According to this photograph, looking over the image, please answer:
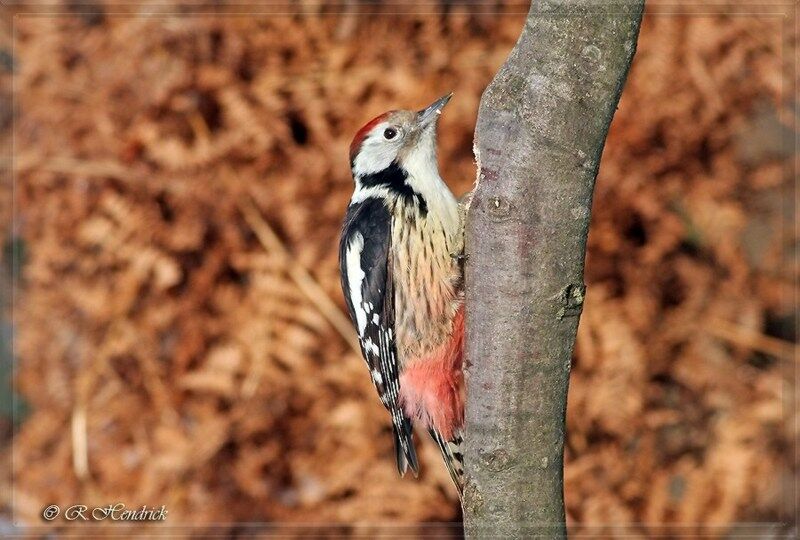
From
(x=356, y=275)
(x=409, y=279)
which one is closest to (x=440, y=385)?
(x=409, y=279)

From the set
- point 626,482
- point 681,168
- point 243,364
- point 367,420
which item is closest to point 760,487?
point 626,482

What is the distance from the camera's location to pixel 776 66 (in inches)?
202

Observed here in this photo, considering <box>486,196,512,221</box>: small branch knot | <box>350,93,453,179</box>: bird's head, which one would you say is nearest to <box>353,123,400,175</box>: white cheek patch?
<box>350,93,453,179</box>: bird's head

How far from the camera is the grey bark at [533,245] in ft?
5.98

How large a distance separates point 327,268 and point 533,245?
3.01 m

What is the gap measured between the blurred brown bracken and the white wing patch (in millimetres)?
1508

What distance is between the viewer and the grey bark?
5.98 feet

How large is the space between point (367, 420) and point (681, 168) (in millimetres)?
2225

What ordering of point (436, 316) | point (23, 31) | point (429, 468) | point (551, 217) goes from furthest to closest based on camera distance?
1. point (23, 31)
2. point (429, 468)
3. point (436, 316)
4. point (551, 217)

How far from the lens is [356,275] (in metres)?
3.27

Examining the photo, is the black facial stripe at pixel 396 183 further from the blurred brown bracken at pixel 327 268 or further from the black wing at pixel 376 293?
the blurred brown bracken at pixel 327 268

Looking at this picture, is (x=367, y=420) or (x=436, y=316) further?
(x=367, y=420)

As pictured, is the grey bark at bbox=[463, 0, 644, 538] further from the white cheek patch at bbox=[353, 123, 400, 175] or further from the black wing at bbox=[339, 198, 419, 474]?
the white cheek patch at bbox=[353, 123, 400, 175]

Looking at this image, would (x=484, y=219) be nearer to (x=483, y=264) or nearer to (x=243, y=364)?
(x=483, y=264)
